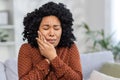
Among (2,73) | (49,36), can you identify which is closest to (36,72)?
(49,36)

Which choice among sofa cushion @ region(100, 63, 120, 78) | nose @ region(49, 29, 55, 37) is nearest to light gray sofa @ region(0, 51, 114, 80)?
sofa cushion @ region(100, 63, 120, 78)

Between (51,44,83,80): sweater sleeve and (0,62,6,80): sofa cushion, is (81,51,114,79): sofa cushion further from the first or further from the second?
(51,44,83,80): sweater sleeve

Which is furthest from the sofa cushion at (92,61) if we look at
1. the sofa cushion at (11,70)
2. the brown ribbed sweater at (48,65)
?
the brown ribbed sweater at (48,65)

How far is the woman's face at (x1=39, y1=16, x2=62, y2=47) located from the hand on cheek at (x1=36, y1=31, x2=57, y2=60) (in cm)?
2

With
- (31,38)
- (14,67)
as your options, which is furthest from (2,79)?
(31,38)

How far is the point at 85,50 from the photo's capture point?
3.98 meters

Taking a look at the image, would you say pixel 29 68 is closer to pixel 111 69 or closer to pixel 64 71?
pixel 64 71

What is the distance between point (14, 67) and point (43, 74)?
3.66ft

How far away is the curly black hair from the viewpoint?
115 cm

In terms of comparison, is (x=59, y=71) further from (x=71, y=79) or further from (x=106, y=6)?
(x=106, y=6)

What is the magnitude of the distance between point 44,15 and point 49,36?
10 centimetres

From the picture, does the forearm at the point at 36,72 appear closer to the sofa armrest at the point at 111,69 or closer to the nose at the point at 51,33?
the nose at the point at 51,33

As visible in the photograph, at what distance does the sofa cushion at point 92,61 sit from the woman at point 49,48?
118cm

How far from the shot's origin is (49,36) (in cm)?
111
